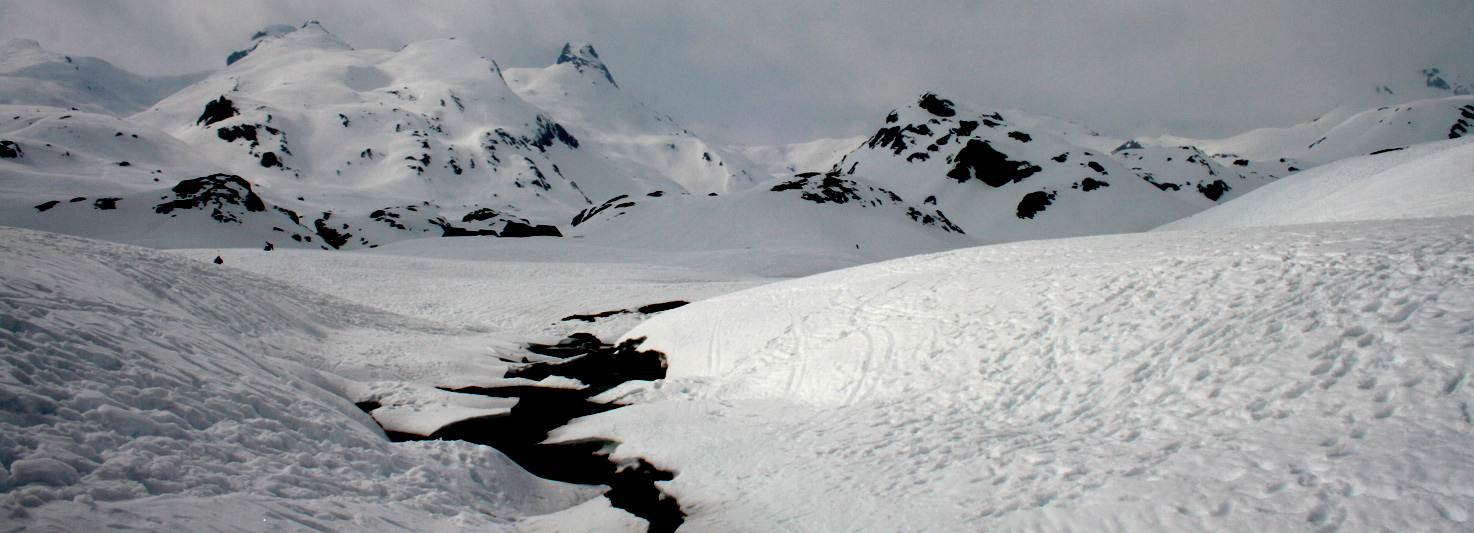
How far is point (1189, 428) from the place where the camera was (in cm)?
563

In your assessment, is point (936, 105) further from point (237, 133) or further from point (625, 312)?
point (237, 133)

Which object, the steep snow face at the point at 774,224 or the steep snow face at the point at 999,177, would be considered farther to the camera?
the steep snow face at the point at 999,177

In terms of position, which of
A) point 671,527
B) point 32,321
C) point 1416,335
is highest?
point 32,321

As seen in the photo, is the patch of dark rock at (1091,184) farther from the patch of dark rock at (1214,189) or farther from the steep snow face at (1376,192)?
the steep snow face at (1376,192)

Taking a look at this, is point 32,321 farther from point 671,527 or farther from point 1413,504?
point 1413,504

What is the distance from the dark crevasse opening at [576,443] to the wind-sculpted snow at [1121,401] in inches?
16.2

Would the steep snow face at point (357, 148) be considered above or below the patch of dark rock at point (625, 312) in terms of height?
above

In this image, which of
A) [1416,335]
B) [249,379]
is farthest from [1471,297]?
[249,379]

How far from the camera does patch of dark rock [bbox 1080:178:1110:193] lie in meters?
100

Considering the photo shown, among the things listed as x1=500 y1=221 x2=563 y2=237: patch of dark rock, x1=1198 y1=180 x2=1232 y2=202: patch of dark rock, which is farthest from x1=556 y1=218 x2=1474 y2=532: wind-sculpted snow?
x1=1198 y1=180 x2=1232 y2=202: patch of dark rock

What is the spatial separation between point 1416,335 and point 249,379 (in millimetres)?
12921

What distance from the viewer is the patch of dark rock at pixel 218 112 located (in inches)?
6107

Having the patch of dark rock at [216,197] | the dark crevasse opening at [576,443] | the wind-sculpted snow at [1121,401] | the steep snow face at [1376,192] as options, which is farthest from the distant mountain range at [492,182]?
the wind-sculpted snow at [1121,401]

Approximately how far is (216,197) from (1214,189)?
174 metres
